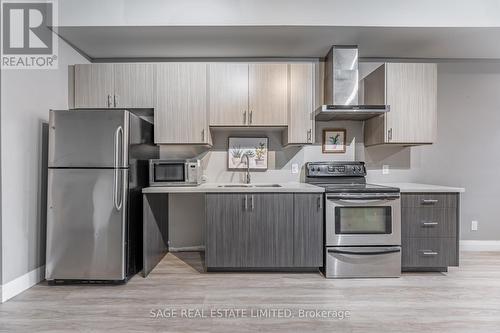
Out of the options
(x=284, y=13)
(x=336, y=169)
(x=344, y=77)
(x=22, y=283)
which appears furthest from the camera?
(x=336, y=169)

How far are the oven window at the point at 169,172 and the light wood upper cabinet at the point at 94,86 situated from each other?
940 mm

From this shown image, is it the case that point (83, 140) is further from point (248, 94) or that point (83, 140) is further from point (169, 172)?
point (248, 94)

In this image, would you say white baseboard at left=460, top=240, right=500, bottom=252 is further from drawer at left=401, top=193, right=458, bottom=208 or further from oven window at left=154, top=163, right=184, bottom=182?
oven window at left=154, top=163, right=184, bottom=182

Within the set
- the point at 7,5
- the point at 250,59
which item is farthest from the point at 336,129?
the point at 7,5

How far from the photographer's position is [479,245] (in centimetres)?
356

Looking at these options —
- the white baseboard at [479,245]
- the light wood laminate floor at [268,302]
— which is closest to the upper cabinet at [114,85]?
the light wood laminate floor at [268,302]

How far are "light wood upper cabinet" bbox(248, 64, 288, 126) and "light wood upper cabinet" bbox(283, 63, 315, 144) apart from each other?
0.07 m

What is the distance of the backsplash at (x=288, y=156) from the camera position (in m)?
3.55

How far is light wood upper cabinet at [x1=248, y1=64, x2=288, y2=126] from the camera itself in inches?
125

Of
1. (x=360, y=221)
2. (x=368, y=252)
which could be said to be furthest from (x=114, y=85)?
(x=368, y=252)

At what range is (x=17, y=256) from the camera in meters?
A: 2.40

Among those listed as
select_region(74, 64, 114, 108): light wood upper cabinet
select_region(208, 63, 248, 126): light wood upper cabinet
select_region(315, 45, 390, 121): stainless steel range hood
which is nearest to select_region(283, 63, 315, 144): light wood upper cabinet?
select_region(315, 45, 390, 121): stainless steel range hood

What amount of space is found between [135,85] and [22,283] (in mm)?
2101

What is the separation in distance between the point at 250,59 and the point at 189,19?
0.99m
